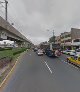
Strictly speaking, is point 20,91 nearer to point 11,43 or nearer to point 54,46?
point 54,46

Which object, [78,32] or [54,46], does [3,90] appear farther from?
[78,32]

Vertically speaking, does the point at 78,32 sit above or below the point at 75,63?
above

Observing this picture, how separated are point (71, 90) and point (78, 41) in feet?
235

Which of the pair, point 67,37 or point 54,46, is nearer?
point 54,46

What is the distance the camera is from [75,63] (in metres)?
28.7

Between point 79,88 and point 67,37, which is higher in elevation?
point 67,37

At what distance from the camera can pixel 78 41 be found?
83125mm

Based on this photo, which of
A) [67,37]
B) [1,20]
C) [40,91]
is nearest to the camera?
[40,91]

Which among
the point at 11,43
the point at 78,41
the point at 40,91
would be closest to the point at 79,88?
the point at 40,91

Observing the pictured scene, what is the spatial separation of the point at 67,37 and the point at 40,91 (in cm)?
9456

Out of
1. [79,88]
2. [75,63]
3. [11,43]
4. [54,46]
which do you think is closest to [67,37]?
[11,43]

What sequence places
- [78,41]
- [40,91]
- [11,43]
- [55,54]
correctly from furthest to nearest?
[11,43] → [78,41] → [55,54] → [40,91]

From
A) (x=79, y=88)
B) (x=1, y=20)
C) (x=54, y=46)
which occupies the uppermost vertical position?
(x=1, y=20)

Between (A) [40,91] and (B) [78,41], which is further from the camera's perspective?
(B) [78,41]
